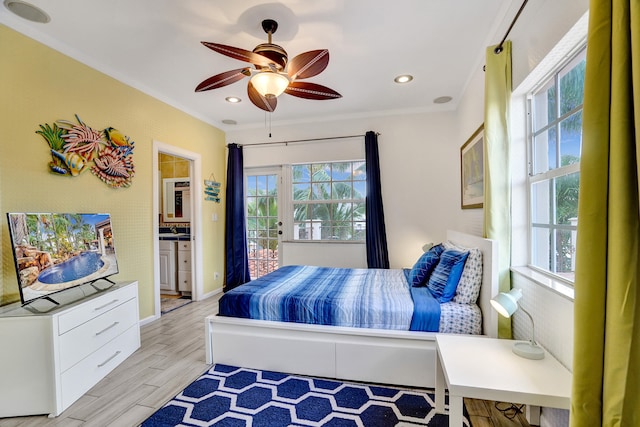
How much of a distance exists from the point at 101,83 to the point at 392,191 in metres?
3.41

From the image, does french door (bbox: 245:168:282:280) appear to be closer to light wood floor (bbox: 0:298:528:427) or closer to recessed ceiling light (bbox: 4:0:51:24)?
light wood floor (bbox: 0:298:528:427)

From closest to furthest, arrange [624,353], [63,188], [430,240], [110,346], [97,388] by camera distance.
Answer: [624,353] < [97,388] < [110,346] < [63,188] < [430,240]

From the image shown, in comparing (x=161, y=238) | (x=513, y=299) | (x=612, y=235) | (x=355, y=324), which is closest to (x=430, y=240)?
(x=355, y=324)

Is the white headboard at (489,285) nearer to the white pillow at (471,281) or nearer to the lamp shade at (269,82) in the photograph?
the white pillow at (471,281)

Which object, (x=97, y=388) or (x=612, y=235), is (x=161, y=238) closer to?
(x=97, y=388)

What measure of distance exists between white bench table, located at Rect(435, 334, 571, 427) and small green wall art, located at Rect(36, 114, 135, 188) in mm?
3080

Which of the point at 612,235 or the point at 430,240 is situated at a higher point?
the point at 612,235

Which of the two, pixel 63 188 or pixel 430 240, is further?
pixel 430 240

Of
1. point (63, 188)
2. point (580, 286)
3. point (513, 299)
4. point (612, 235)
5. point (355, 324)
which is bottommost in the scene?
point (355, 324)

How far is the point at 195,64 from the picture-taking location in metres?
2.67

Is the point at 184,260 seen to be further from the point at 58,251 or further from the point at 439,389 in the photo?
the point at 439,389

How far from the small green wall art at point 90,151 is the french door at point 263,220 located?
6.10 feet

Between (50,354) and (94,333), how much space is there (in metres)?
0.32

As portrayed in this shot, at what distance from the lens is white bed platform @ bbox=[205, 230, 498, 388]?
195 cm
